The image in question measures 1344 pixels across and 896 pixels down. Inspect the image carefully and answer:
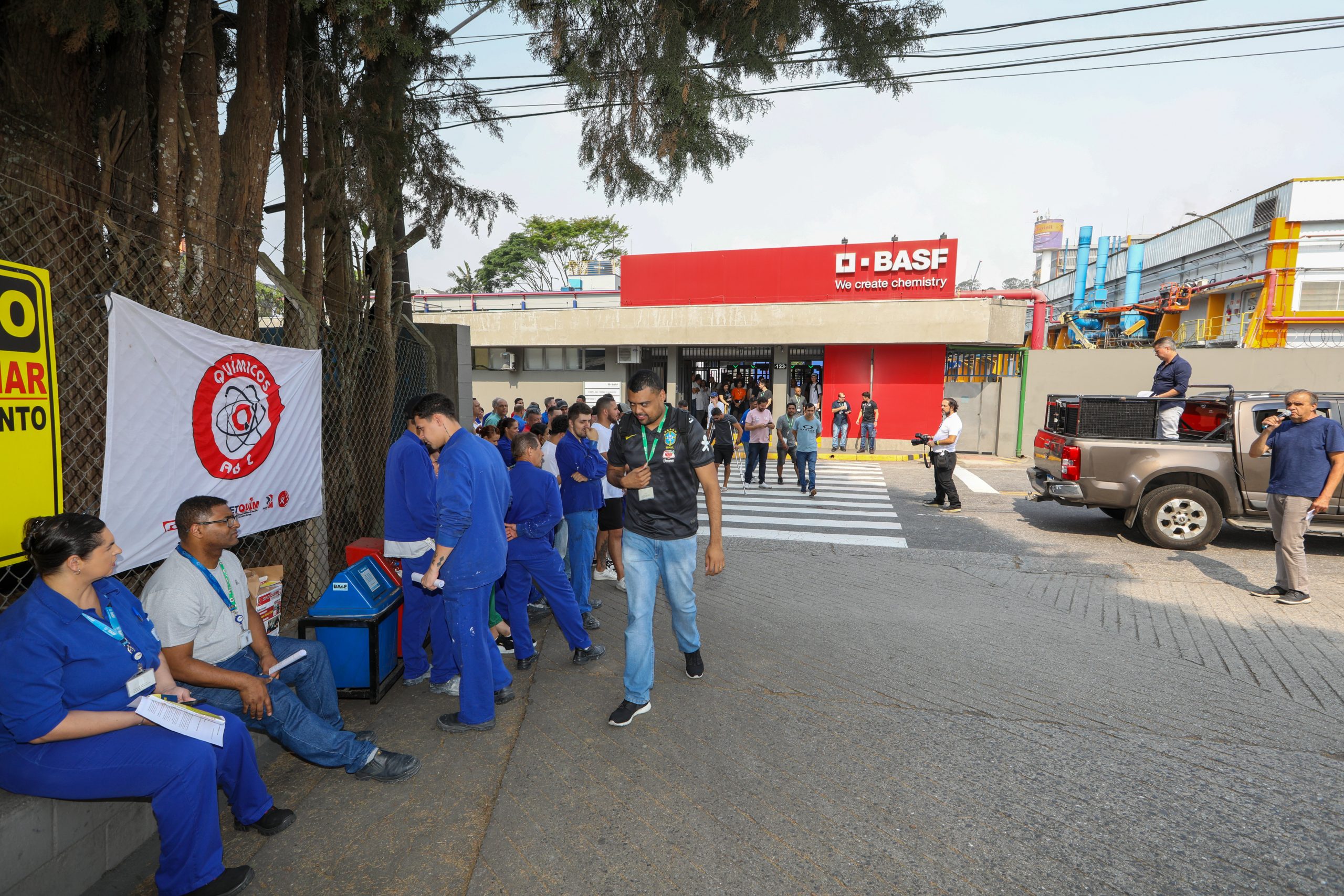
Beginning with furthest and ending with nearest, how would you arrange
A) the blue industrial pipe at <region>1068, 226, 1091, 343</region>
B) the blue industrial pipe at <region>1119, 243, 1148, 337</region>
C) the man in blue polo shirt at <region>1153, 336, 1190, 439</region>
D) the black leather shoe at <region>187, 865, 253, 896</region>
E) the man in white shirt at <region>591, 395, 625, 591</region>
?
the blue industrial pipe at <region>1068, 226, 1091, 343</region>
the blue industrial pipe at <region>1119, 243, 1148, 337</region>
the man in blue polo shirt at <region>1153, 336, 1190, 439</region>
the man in white shirt at <region>591, 395, 625, 591</region>
the black leather shoe at <region>187, 865, 253, 896</region>

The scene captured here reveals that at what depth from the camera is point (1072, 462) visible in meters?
8.93

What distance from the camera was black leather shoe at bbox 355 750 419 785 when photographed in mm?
3295

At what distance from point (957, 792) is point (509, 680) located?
242 cm

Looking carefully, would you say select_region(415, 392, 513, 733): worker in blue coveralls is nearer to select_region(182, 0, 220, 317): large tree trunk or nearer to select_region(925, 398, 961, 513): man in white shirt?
select_region(182, 0, 220, 317): large tree trunk

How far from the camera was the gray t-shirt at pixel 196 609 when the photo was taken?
9.62 ft

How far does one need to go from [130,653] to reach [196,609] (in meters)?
0.41

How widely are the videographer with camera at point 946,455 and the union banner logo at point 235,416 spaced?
359 inches

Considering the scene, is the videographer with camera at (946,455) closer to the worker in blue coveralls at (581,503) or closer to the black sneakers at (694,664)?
the worker in blue coveralls at (581,503)

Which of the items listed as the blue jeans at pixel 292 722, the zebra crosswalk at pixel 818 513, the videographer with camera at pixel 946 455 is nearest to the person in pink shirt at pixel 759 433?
the zebra crosswalk at pixel 818 513

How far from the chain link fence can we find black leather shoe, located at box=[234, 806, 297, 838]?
4.90 feet

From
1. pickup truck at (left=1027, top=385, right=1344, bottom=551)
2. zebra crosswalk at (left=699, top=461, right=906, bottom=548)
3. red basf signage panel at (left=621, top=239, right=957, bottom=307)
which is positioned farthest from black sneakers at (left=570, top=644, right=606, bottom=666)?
red basf signage panel at (left=621, top=239, right=957, bottom=307)

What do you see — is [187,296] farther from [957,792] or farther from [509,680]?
[957,792]

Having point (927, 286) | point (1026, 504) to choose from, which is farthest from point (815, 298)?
point (1026, 504)

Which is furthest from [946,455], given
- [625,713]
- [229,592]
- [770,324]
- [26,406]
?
[770,324]
